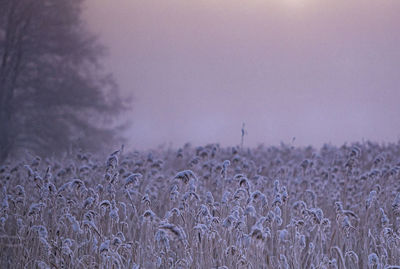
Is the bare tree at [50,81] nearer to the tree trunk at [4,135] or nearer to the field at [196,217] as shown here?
the tree trunk at [4,135]

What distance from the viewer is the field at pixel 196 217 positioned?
3018 mm

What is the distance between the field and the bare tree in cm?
511

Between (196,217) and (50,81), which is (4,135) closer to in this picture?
(50,81)

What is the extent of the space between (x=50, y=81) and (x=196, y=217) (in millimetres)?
8929

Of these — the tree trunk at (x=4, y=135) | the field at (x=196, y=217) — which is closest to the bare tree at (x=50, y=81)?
the tree trunk at (x=4, y=135)

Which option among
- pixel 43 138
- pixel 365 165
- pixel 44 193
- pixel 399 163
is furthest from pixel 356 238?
pixel 43 138

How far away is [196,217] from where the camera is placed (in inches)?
141

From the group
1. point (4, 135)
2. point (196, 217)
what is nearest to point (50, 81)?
point (4, 135)

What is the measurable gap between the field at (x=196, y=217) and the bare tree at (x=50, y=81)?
511 centimetres

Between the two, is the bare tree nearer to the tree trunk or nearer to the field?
the tree trunk

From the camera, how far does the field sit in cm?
302

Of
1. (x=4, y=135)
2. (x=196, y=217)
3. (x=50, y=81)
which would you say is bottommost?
(x=196, y=217)

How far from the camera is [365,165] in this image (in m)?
7.57

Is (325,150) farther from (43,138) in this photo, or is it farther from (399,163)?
(43,138)
